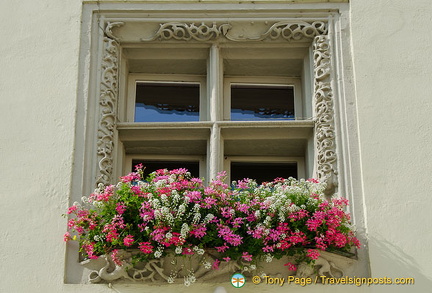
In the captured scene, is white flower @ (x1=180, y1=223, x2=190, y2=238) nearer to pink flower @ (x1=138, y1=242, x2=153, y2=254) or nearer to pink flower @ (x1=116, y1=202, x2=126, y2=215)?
pink flower @ (x1=138, y1=242, x2=153, y2=254)

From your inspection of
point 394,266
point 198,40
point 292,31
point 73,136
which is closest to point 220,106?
point 198,40

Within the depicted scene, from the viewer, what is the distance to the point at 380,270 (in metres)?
5.46

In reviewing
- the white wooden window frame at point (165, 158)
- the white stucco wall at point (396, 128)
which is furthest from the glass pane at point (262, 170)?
the white stucco wall at point (396, 128)

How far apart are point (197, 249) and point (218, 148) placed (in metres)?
1.07

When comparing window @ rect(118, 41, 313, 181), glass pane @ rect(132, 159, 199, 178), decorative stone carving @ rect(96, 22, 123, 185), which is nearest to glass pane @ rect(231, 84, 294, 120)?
window @ rect(118, 41, 313, 181)

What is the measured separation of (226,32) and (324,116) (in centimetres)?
99

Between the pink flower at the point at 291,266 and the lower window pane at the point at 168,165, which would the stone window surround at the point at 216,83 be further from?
the pink flower at the point at 291,266

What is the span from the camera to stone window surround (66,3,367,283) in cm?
585

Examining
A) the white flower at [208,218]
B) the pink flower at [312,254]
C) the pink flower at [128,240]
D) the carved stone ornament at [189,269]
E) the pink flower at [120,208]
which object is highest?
the pink flower at [120,208]

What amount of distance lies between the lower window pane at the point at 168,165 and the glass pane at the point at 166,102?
0.34 m

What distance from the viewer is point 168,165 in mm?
6430

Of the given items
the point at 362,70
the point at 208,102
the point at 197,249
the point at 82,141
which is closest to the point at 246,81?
the point at 208,102

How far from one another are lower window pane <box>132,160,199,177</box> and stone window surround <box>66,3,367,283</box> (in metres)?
0.36

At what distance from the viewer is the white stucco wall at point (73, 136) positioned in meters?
5.50
